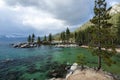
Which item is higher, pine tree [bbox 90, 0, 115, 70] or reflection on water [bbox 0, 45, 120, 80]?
pine tree [bbox 90, 0, 115, 70]

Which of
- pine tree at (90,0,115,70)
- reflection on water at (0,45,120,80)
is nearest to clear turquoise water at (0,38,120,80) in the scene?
reflection on water at (0,45,120,80)

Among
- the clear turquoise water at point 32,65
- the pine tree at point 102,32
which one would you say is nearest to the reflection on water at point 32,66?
the clear turquoise water at point 32,65

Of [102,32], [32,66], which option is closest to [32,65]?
→ [32,66]

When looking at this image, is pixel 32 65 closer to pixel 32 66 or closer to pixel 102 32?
pixel 32 66

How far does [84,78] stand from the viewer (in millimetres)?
34875

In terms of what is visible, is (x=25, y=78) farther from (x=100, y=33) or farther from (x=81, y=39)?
(x=81, y=39)

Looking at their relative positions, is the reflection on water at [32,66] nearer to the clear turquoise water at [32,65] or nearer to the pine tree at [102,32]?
the clear turquoise water at [32,65]

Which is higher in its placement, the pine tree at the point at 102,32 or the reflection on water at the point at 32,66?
the pine tree at the point at 102,32

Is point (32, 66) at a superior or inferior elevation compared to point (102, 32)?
inferior

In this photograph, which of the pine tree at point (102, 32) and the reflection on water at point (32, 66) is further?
the reflection on water at point (32, 66)

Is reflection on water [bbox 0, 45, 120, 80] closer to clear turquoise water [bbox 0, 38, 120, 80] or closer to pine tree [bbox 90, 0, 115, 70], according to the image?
clear turquoise water [bbox 0, 38, 120, 80]

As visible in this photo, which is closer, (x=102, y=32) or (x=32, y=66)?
(x=102, y=32)

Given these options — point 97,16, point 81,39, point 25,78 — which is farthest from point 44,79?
point 81,39

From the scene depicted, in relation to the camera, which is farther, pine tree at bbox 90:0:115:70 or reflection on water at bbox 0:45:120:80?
reflection on water at bbox 0:45:120:80
